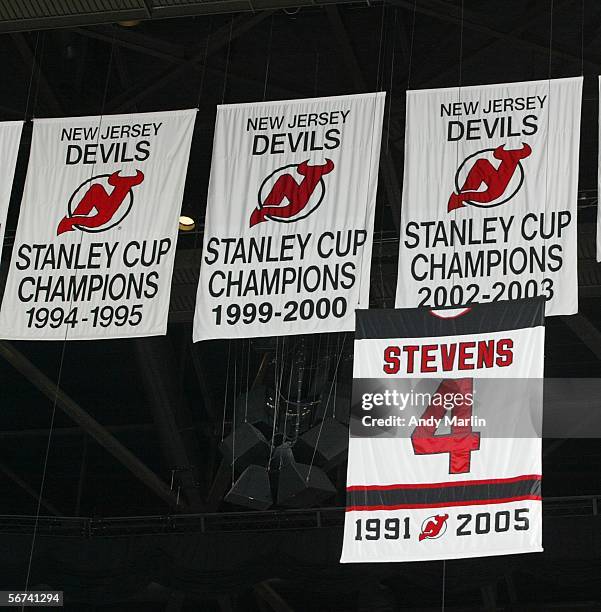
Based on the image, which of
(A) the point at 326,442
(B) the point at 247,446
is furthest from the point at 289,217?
(B) the point at 247,446

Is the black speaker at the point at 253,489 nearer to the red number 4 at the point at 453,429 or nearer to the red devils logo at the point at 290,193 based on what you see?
the red devils logo at the point at 290,193

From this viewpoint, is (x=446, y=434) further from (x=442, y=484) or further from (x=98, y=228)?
(x=98, y=228)

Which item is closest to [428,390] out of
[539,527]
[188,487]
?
[539,527]

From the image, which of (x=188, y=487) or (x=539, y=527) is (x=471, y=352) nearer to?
(x=539, y=527)

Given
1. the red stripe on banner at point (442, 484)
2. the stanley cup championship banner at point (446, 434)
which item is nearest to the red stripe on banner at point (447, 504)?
the stanley cup championship banner at point (446, 434)

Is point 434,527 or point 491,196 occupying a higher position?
point 491,196

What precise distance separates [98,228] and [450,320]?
3.87 m

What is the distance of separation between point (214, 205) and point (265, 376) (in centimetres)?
483

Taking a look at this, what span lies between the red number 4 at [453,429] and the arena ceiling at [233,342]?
4.73 m

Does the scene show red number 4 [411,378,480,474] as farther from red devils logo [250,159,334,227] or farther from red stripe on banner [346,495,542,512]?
red devils logo [250,159,334,227]

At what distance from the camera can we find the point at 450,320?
10.1m

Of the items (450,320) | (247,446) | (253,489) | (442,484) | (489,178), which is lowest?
(442,484)

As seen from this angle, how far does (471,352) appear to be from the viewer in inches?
391

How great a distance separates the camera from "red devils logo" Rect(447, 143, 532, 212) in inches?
450
